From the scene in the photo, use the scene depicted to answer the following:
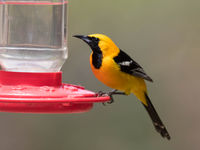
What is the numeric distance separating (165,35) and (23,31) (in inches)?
163

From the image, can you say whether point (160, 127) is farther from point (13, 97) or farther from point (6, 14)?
point (13, 97)

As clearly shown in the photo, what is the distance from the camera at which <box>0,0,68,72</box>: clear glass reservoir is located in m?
5.47

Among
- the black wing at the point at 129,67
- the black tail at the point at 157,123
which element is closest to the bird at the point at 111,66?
the black wing at the point at 129,67

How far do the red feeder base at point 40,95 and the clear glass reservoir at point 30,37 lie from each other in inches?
15.3

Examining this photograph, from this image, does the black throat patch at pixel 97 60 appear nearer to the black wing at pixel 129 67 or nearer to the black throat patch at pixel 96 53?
the black throat patch at pixel 96 53

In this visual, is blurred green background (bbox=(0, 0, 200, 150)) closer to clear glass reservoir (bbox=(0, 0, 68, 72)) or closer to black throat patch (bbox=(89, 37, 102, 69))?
black throat patch (bbox=(89, 37, 102, 69))

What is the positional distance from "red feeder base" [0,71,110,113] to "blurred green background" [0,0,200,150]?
335 centimetres

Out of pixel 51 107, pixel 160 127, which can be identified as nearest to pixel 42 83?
pixel 51 107

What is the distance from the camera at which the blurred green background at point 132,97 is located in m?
8.59

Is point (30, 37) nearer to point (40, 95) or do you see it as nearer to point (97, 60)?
point (97, 60)

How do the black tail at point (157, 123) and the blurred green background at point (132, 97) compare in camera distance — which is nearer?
the black tail at point (157, 123)

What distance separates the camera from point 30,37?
5.52 meters

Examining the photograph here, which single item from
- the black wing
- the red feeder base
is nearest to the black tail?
the black wing

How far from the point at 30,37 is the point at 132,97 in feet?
12.5
